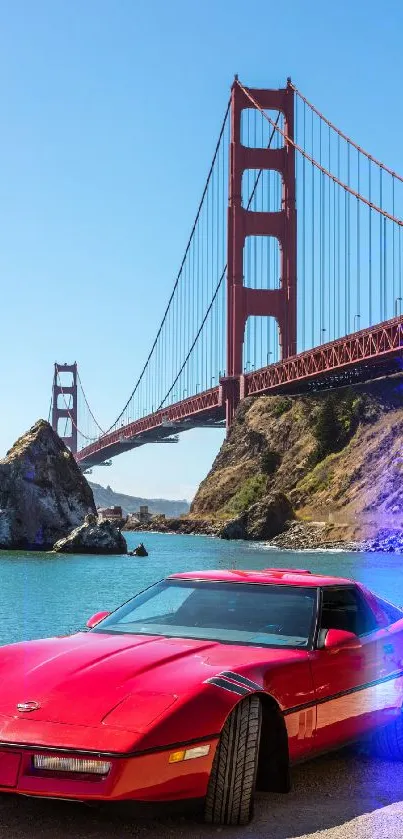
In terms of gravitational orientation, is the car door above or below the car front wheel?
above

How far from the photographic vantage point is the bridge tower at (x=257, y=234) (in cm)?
8650

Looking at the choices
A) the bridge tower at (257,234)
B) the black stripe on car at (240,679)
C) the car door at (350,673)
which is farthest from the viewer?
the bridge tower at (257,234)

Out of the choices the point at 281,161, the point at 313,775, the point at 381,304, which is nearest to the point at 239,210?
the point at 281,161

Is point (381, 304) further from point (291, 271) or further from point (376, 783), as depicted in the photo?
point (376, 783)

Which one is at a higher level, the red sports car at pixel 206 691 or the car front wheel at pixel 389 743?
the red sports car at pixel 206 691

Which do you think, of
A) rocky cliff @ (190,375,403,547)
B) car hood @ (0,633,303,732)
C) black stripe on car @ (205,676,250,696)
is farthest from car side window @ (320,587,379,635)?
rocky cliff @ (190,375,403,547)

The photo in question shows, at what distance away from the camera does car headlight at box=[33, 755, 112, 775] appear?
4492 millimetres

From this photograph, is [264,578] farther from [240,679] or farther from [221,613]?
[240,679]

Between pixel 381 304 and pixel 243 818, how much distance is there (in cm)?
6584

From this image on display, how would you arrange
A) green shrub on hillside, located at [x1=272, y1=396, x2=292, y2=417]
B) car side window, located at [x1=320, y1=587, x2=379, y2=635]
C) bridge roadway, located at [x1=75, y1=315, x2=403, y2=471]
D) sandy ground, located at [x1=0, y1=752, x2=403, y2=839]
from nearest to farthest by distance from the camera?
sandy ground, located at [x1=0, y1=752, x2=403, y2=839]
car side window, located at [x1=320, y1=587, x2=379, y2=635]
bridge roadway, located at [x1=75, y1=315, x2=403, y2=471]
green shrub on hillside, located at [x1=272, y1=396, x2=292, y2=417]

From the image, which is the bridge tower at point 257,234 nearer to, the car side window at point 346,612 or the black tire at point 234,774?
the car side window at point 346,612

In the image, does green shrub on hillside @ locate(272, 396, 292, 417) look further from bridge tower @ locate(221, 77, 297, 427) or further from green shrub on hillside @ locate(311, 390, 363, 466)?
green shrub on hillside @ locate(311, 390, 363, 466)

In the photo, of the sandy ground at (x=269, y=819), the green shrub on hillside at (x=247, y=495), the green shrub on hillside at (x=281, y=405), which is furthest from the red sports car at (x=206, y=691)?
the green shrub on hillside at (x=281, y=405)

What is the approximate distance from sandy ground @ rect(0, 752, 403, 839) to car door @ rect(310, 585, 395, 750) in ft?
1.10
